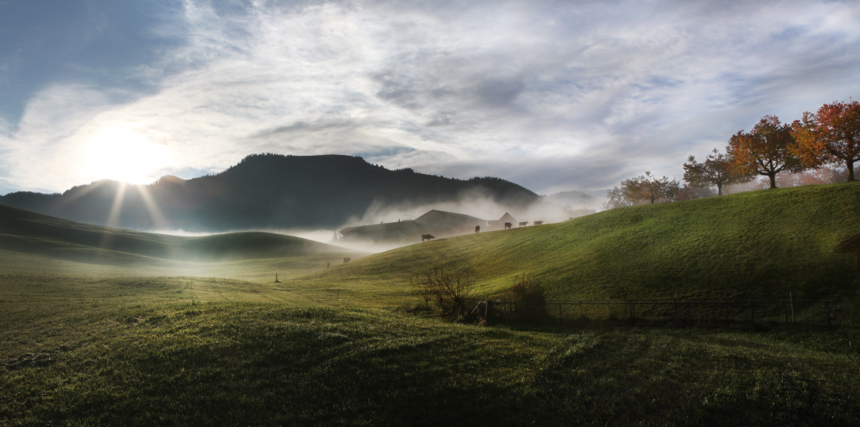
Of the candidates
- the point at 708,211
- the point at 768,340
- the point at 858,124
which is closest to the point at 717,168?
the point at 858,124

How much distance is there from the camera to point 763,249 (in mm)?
30922

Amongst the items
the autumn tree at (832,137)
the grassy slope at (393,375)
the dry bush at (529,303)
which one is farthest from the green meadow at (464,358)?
the autumn tree at (832,137)

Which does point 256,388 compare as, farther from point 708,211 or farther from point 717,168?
point 717,168

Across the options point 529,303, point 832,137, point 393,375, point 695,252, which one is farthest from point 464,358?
point 832,137

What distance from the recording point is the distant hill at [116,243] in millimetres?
68688

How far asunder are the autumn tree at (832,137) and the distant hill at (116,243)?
101 metres

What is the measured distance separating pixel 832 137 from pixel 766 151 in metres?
9.72

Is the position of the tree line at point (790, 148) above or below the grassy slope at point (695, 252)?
above

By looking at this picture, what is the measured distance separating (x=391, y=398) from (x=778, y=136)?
73.3m

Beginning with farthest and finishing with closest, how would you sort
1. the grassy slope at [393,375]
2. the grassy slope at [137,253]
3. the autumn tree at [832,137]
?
1. the grassy slope at [137,253]
2. the autumn tree at [832,137]
3. the grassy slope at [393,375]

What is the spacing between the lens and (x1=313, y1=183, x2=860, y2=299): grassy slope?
87.6 feet

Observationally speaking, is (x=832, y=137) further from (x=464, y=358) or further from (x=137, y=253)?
(x=137, y=253)

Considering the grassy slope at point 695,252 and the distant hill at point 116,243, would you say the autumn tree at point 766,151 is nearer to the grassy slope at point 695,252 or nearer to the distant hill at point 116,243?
the grassy slope at point 695,252

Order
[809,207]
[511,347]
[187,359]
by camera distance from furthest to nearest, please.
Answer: [809,207]
[511,347]
[187,359]
